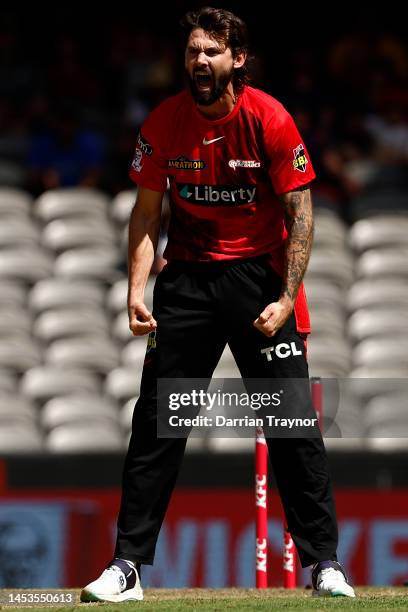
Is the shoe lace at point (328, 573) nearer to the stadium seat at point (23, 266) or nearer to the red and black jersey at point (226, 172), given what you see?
the red and black jersey at point (226, 172)

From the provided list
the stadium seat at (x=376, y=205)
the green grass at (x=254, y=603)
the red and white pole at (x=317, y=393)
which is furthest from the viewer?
the stadium seat at (x=376, y=205)

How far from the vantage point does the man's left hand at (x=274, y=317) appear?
4.90 meters

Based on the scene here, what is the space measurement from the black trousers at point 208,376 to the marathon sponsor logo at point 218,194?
0.72 ft

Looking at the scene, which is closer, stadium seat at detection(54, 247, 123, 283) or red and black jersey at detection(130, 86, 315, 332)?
red and black jersey at detection(130, 86, 315, 332)

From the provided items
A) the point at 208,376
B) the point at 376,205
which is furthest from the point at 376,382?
the point at 208,376

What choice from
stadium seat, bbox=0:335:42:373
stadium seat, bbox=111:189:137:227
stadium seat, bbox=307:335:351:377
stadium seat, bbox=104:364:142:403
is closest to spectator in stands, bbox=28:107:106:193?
stadium seat, bbox=111:189:137:227

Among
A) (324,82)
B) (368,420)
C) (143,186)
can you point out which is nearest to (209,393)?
(143,186)

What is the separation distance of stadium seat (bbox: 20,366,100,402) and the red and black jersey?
15.8 feet

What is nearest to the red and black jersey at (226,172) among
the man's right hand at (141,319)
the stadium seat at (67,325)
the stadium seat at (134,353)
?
the man's right hand at (141,319)

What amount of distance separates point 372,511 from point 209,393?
134 inches

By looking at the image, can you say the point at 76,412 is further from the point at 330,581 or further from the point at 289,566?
the point at 330,581

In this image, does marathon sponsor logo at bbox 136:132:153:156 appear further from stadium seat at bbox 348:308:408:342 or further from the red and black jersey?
stadium seat at bbox 348:308:408:342

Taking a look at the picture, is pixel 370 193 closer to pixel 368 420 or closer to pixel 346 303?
pixel 346 303

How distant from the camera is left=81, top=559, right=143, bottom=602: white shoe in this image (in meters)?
4.87
